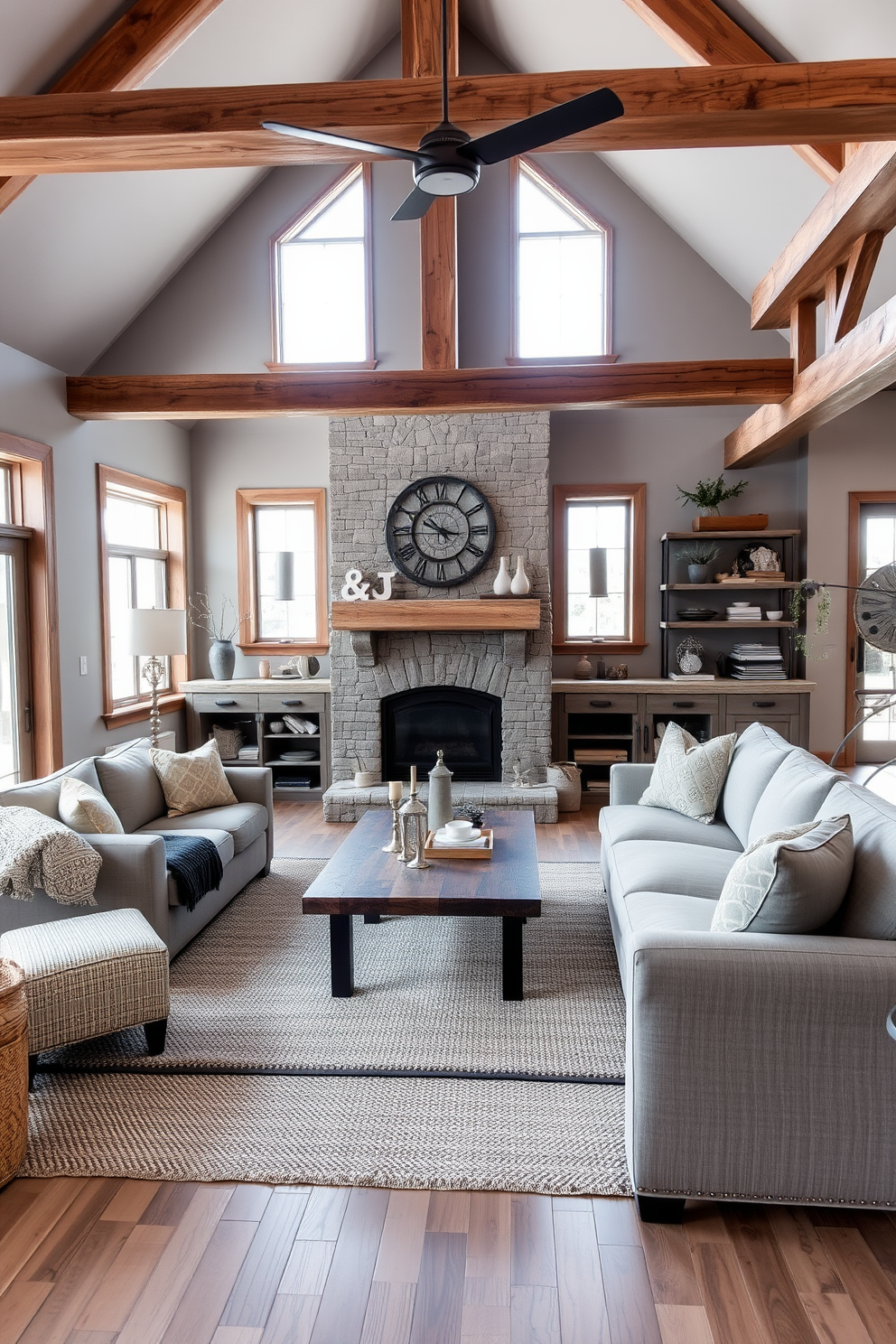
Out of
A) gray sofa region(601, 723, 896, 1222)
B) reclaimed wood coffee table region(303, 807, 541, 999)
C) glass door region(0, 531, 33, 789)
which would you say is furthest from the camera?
glass door region(0, 531, 33, 789)

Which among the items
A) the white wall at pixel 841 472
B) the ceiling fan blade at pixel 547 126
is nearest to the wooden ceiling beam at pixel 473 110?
the ceiling fan blade at pixel 547 126

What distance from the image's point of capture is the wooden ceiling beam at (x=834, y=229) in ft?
12.2

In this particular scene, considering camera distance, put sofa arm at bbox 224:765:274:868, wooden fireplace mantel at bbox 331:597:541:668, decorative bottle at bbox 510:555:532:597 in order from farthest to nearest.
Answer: decorative bottle at bbox 510:555:532:597 → wooden fireplace mantel at bbox 331:597:541:668 → sofa arm at bbox 224:765:274:868

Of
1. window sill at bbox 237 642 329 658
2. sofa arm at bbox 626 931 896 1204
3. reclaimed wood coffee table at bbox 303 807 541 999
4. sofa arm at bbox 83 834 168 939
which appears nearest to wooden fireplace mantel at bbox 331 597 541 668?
window sill at bbox 237 642 329 658

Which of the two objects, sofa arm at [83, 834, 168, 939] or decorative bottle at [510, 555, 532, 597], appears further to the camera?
decorative bottle at [510, 555, 532, 597]

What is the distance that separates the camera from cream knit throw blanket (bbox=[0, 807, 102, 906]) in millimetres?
3084

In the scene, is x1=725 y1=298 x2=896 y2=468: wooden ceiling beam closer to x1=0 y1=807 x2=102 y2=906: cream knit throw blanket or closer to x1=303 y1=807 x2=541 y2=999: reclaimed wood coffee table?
Result: x1=303 y1=807 x2=541 y2=999: reclaimed wood coffee table

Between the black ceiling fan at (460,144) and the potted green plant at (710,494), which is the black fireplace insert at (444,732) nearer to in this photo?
the potted green plant at (710,494)

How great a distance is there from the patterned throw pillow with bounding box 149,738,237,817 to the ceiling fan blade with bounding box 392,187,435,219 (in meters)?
2.71

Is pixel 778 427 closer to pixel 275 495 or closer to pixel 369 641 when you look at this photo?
pixel 369 641

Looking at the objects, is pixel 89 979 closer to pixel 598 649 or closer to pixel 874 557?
pixel 598 649

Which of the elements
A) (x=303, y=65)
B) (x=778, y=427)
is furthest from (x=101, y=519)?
(x=778, y=427)

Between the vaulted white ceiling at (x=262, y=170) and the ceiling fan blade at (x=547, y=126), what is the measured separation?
2.04 meters

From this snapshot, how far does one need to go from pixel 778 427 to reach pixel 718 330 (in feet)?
5.06
